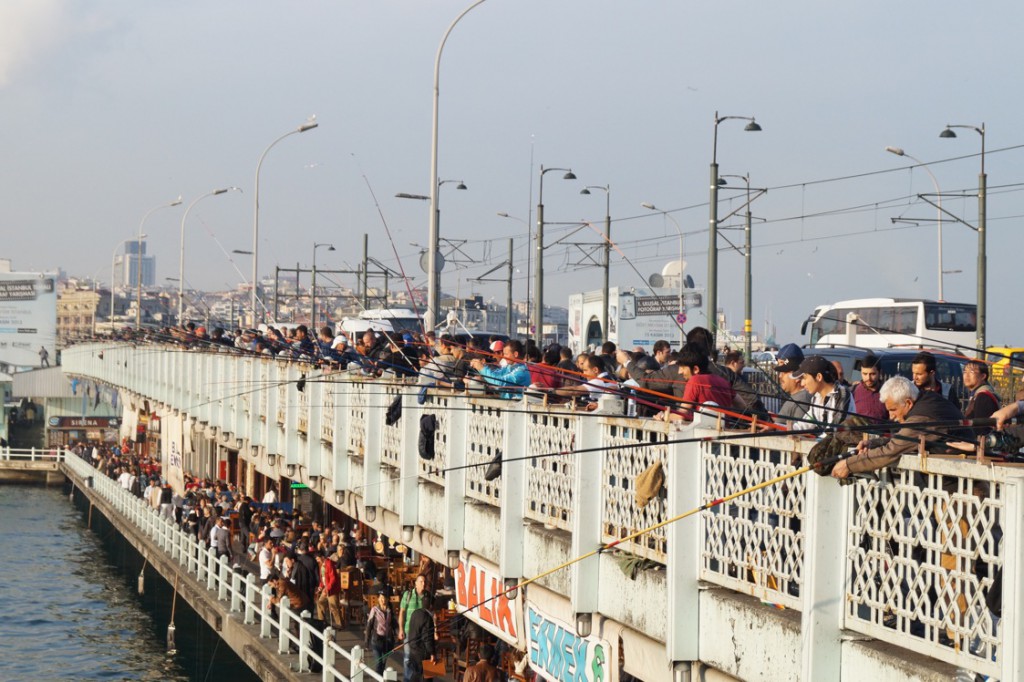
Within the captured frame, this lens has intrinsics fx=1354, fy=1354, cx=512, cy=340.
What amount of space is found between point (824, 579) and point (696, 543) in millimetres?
1692

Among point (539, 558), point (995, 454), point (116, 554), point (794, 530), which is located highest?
point (995, 454)

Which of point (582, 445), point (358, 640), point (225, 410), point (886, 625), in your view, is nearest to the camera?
point (886, 625)

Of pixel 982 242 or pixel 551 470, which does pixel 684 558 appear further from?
pixel 982 242

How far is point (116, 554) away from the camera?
4731 cm

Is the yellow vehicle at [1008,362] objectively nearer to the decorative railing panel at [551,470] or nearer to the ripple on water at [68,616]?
the decorative railing panel at [551,470]

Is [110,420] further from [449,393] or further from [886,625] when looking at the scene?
[886,625]

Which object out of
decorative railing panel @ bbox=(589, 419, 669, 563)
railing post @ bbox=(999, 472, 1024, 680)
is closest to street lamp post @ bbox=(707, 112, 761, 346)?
decorative railing panel @ bbox=(589, 419, 669, 563)

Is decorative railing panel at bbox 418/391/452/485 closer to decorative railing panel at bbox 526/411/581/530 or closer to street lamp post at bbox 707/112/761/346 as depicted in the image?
decorative railing panel at bbox 526/411/581/530

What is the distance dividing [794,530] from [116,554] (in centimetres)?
4292

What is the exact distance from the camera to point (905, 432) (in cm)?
638

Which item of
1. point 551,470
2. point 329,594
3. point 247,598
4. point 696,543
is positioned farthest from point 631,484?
point 247,598

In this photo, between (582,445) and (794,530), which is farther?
(582,445)

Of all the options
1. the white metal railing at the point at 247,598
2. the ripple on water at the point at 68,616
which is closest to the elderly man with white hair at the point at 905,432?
the white metal railing at the point at 247,598

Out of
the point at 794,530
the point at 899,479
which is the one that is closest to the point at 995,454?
the point at 899,479
